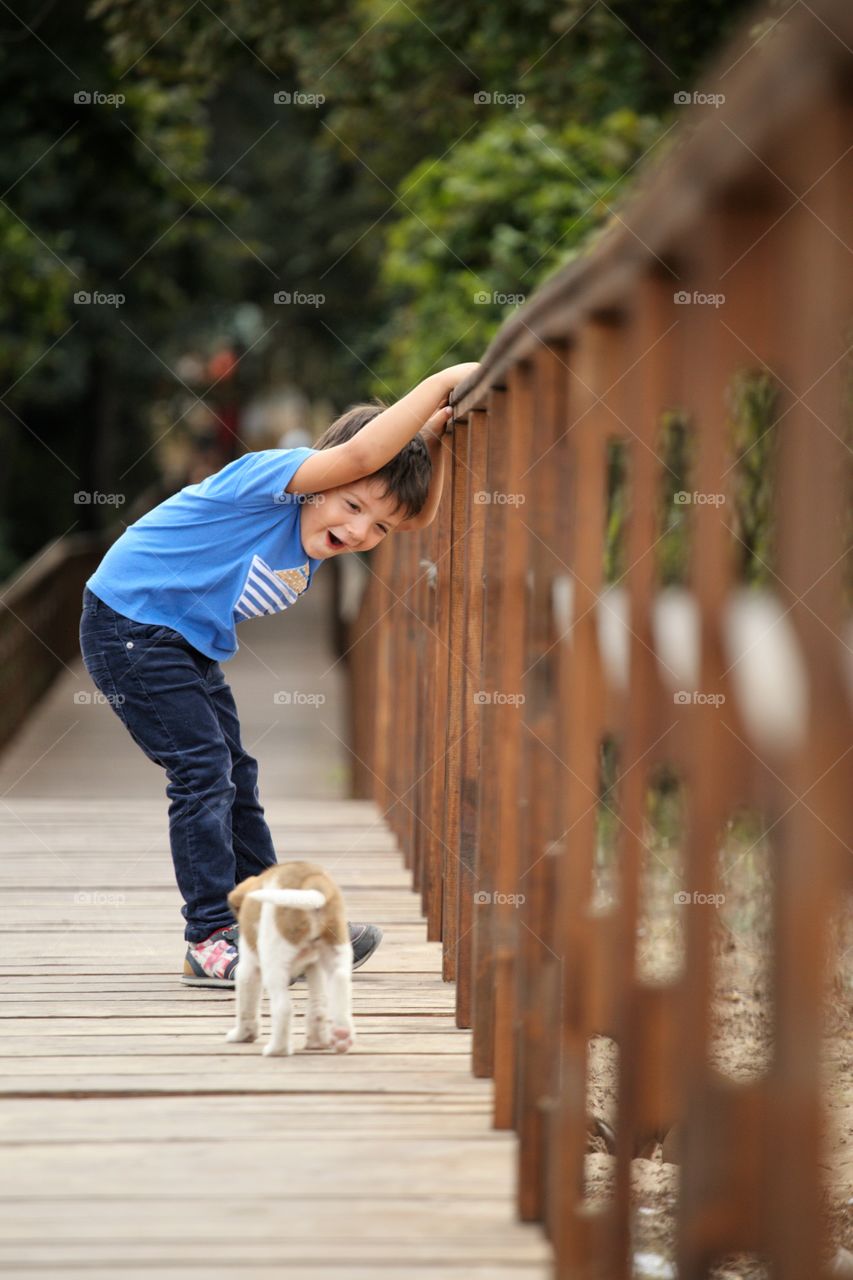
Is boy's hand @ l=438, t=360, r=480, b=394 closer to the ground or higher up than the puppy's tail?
higher up

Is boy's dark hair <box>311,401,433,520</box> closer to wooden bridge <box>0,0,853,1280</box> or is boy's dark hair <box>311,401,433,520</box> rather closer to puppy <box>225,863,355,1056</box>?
wooden bridge <box>0,0,853,1280</box>

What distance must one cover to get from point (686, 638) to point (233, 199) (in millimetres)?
12438

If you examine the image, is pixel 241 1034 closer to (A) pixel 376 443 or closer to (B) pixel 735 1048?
(A) pixel 376 443

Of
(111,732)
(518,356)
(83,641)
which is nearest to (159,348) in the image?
(111,732)

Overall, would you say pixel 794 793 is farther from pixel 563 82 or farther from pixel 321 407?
pixel 321 407

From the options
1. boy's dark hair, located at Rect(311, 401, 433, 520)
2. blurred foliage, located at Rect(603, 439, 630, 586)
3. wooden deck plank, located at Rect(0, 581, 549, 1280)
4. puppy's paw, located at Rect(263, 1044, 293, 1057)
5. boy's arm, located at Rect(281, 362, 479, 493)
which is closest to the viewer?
wooden deck plank, located at Rect(0, 581, 549, 1280)

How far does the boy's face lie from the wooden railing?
0.55 m

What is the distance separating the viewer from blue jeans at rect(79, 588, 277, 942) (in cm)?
345

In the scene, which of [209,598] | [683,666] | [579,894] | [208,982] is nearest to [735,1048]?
[208,982]

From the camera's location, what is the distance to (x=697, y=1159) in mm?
1455

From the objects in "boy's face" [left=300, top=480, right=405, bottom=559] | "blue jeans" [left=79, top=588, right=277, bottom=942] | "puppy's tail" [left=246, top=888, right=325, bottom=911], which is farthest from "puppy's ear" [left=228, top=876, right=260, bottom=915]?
"boy's face" [left=300, top=480, right=405, bottom=559]

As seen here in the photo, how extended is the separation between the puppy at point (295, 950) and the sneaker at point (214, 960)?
0.47m

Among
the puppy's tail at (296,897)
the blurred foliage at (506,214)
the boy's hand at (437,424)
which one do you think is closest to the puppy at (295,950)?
the puppy's tail at (296,897)

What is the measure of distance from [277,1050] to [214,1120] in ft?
1.14
